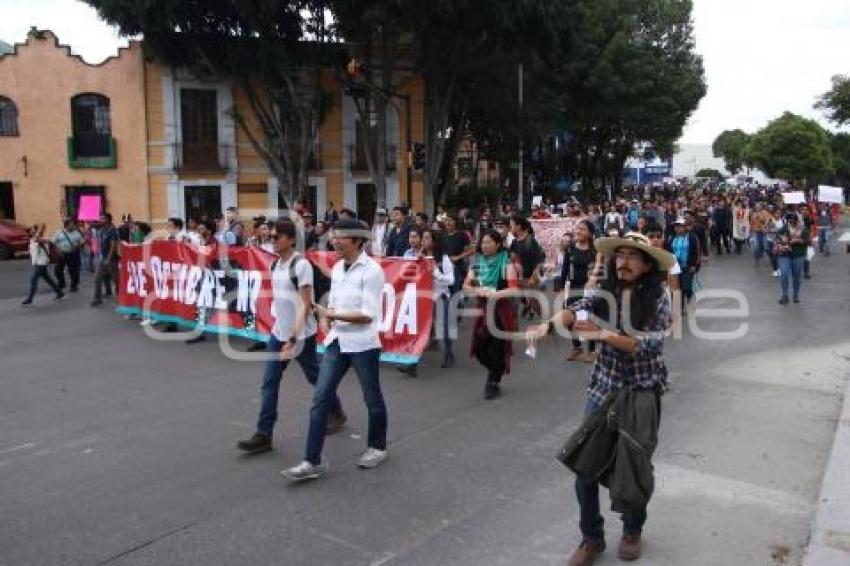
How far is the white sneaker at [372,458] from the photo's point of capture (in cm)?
583

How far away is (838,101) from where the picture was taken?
38719mm

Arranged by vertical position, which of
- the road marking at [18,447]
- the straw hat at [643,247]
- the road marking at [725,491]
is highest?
the straw hat at [643,247]

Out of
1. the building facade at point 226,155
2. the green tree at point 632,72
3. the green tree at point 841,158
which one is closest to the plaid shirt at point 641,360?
the building facade at point 226,155

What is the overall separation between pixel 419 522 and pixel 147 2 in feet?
72.5

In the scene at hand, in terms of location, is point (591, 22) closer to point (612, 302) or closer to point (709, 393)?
point (709, 393)

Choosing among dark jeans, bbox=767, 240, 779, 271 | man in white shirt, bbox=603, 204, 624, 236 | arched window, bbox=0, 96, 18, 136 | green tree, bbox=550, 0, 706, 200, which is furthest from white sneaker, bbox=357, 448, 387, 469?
arched window, bbox=0, 96, 18, 136

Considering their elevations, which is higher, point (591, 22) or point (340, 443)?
point (591, 22)

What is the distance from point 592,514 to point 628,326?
3.25 feet

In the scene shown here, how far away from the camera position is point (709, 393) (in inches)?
309

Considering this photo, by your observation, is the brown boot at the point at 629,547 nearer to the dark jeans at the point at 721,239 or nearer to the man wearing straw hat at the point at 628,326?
the man wearing straw hat at the point at 628,326

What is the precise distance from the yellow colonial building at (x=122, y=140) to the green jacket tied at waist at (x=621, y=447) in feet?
77.9

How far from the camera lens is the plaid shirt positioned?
161 inches

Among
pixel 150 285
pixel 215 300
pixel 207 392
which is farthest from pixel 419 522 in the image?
pixel 150 285

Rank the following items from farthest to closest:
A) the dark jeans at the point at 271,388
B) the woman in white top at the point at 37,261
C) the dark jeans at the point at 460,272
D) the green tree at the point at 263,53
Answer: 1. the green tree at the point at 263,53
2. the woman in white top at the point at 37,261
3. the dark jeans at the point at 460,272
4. the dark jeans at the point at 271,388
